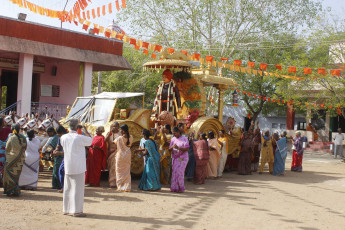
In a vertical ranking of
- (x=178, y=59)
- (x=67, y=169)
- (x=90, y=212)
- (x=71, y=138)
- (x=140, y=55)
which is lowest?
(x=90, y=212)

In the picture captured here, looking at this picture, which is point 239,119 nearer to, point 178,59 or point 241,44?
point 241,44

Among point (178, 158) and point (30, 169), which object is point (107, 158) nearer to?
point (178, 158)

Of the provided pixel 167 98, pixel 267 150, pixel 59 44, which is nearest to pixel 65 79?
pixel 59 44

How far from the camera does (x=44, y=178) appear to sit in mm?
9930

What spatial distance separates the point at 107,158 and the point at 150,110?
2099mm

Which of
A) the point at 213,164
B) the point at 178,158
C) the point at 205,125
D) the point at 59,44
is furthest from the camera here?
the point at 59,44

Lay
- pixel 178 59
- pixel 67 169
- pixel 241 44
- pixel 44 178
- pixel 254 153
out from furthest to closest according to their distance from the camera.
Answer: pixel 241 44 → pixel 254 153 → pixel 178 59 → pixel 44 178 → pixel 67 169

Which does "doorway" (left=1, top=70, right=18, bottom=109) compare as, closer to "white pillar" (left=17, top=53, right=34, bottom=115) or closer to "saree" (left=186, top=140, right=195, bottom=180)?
"white pillar" (left=17, top=53, right=34, bottom=115)

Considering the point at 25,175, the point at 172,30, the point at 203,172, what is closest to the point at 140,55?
the point at 172,30

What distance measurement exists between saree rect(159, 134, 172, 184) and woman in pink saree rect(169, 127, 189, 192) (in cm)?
50

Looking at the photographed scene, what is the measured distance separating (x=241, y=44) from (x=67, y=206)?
19.7 metres

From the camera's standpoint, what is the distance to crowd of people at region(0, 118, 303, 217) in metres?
6.37

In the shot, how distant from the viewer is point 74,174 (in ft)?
20.6

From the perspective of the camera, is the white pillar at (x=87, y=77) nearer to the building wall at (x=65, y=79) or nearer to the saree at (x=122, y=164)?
the building wall at (x=65, y=79)
